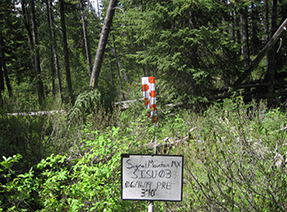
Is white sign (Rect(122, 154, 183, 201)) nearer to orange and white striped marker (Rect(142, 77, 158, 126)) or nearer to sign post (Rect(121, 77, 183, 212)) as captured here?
sign post (Rect(121, 77, 183, 212))

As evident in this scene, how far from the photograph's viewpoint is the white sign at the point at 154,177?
2133mm

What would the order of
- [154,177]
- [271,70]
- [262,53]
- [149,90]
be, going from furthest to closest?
[271,70] < [262,53] < [149,90] < [154,177]

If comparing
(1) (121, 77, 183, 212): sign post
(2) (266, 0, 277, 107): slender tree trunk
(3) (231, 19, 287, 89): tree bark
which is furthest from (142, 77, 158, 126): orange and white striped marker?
(2) (266, 0, 277, 107): slender tree trunk

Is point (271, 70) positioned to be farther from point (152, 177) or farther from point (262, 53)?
point (152, 177)

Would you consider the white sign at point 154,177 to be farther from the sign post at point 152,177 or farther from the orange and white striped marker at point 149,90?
the orange and white striped marker at point 149,90

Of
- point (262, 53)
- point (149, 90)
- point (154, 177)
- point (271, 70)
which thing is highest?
point (262, 53)

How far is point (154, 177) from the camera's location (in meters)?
2.14

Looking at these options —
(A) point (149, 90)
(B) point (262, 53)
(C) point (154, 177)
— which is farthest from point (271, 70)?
(C) point (154, 177)

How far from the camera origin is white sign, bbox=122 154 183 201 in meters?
2.13

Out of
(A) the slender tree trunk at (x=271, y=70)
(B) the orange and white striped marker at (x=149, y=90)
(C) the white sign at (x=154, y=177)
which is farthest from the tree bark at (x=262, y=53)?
(C) the white sign at (x=154, y=177)

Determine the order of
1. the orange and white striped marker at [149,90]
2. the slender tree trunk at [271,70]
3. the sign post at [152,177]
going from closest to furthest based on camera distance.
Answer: the sign post at [152,177]
the orange and white striped marker at [149,90]
the slender tree trunk at [271,70]

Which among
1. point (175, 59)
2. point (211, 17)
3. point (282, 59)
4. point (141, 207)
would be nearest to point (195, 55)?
point (175, 59)

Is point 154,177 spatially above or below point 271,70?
below

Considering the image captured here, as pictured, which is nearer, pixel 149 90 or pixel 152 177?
pixel 152 177
